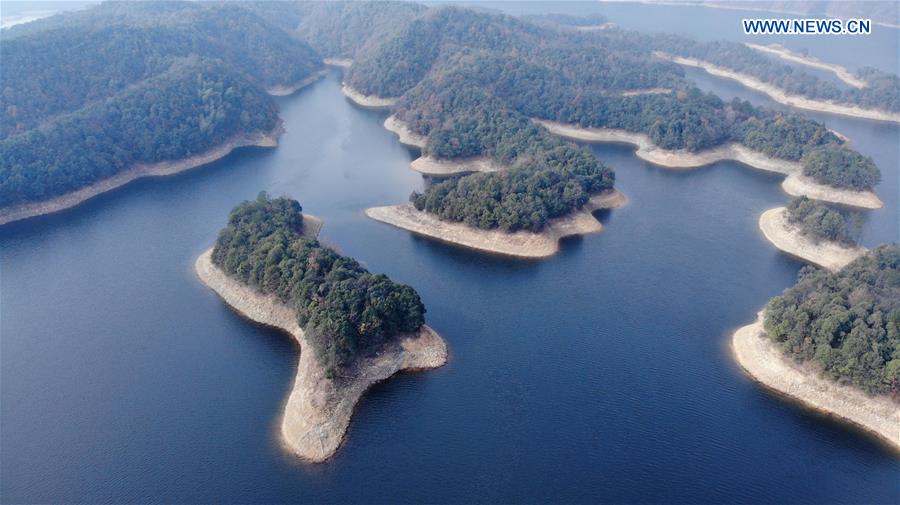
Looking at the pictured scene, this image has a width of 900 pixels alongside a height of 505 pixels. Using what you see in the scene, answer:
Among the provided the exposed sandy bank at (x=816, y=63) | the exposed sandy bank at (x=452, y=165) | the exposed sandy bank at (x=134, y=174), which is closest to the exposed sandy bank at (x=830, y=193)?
the exposed sandy bank at (x=452, y=165)

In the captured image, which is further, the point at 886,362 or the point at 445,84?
the point at 445,84

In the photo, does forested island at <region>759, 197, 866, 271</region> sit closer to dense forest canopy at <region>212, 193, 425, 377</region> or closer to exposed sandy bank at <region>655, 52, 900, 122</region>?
dense forest canopy at <region>212, 193, 425, 377</region>

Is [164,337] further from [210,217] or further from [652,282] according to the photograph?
[652,282]

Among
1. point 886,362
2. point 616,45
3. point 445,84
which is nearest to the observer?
point 886,362

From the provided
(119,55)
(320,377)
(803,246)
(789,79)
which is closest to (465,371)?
(320,377)

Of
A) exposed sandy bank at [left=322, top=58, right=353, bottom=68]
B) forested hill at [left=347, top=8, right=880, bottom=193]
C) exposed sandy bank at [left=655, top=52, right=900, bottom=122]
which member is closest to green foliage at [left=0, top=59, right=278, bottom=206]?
forested hill at [left=347, top=8, right=880, bottom=193]

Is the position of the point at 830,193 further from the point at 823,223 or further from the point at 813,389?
the point at 813,389

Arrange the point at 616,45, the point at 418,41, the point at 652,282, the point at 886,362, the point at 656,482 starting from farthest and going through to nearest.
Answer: the point at 616,45, the point at 418,41, the point at 652,282, the point at 886,362, the point at 656,482

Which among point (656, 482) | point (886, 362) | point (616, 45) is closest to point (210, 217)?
point (656, 482)
